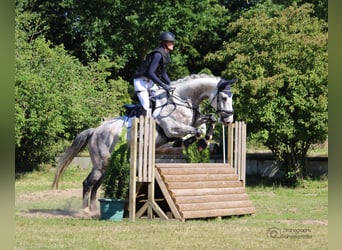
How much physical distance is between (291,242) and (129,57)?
66.2 feet

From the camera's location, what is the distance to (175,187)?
26.7 ft

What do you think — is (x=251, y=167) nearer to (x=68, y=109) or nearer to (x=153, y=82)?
(x=68, y=109)

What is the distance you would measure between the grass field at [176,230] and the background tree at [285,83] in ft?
13.8

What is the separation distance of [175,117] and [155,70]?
847 millimetres

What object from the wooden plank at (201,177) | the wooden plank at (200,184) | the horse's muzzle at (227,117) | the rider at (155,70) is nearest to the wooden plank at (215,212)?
the wooden plank at (200,184)

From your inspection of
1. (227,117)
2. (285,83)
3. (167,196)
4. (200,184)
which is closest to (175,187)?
(167,196)

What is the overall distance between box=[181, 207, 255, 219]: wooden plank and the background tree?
653 centimetres

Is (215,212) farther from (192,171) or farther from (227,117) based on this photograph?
(227,117)

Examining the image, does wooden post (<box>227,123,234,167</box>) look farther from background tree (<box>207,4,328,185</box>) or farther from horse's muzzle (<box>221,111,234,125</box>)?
background tree (<box>207,4,328,185</box>)

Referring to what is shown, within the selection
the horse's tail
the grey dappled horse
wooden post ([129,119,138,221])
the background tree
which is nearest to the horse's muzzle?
the grey dappled horse

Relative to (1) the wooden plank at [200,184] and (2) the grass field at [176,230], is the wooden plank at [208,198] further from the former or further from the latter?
(2) the grass field at [176,230]

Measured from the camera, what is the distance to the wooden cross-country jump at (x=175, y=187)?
7.93m

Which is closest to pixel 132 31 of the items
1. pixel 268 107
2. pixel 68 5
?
pixel 68 5

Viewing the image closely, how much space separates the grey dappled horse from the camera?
27.9ft
